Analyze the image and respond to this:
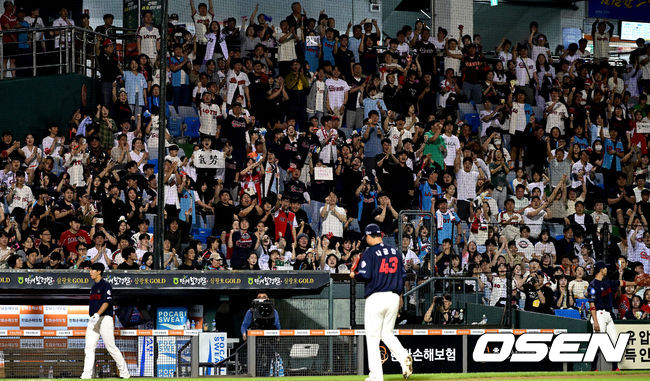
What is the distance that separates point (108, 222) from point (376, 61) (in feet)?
27.9

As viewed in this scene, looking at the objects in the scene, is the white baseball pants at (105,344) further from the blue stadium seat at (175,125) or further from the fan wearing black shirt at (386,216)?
the blue stadium seat at (175,125)

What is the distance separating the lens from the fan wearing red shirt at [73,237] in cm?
1716

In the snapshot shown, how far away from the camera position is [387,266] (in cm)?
1130

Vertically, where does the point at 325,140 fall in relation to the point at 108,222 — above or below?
above

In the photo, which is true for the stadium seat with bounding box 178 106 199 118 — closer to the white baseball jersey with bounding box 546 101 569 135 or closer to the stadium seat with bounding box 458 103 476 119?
the stadium seat with bounding box 458 103 476 119

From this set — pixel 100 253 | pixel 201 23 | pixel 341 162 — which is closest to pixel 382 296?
pixel 100 253

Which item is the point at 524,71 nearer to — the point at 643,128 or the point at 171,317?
the point at 643,128

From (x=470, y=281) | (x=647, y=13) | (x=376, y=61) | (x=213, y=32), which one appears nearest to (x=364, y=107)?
(x=376, y=61)

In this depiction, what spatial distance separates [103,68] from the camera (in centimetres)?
2153

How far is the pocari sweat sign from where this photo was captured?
1462 cm

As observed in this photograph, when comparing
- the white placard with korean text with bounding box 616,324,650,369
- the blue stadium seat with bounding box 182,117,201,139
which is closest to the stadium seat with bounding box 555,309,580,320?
the white placard with korean text with bounding box 616,324,650,369

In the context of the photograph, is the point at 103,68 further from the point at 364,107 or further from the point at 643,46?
the point at 643,46

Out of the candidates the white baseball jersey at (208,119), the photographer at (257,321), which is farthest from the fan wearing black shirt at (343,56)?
the photographer at (257,321)

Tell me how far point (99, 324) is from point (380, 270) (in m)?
4.07
